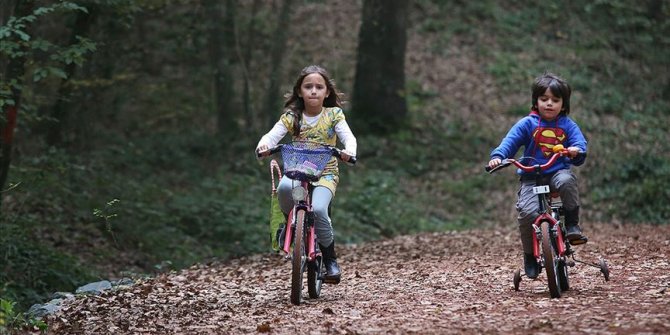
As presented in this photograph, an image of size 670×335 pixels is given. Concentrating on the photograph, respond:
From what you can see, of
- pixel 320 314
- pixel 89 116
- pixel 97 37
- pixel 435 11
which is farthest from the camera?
pixel 435 11

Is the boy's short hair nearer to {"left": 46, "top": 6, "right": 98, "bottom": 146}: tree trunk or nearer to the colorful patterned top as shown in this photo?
the colorful patterned top

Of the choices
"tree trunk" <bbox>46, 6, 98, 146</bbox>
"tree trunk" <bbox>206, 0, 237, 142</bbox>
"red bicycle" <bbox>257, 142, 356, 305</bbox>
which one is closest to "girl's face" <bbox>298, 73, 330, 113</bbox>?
"red bicycle" <bbox>257, 142, 356, 305</bbox>

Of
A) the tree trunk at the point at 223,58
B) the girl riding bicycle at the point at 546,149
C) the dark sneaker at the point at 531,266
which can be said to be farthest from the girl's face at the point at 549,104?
the tree trunk at the point at 223,58

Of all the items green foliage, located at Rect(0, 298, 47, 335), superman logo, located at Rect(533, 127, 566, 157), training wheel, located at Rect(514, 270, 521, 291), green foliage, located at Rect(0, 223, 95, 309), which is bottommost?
green foliage, located at Rect(0, 223, 95, 309)

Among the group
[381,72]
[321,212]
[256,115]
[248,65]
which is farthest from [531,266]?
[256,115]

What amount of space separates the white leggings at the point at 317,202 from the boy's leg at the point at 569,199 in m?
1.88

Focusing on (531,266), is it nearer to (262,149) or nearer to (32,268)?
(262,149)

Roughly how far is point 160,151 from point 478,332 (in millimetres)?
14323

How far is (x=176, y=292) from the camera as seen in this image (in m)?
8.77

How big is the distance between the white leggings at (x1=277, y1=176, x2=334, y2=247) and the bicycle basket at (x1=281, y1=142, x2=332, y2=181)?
9cm

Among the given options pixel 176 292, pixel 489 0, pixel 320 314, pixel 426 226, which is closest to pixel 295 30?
pixel 489 0

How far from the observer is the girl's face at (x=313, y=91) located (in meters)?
7.80

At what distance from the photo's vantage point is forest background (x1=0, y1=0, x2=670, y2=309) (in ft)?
40.4

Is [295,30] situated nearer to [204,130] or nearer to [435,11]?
[435,11]
